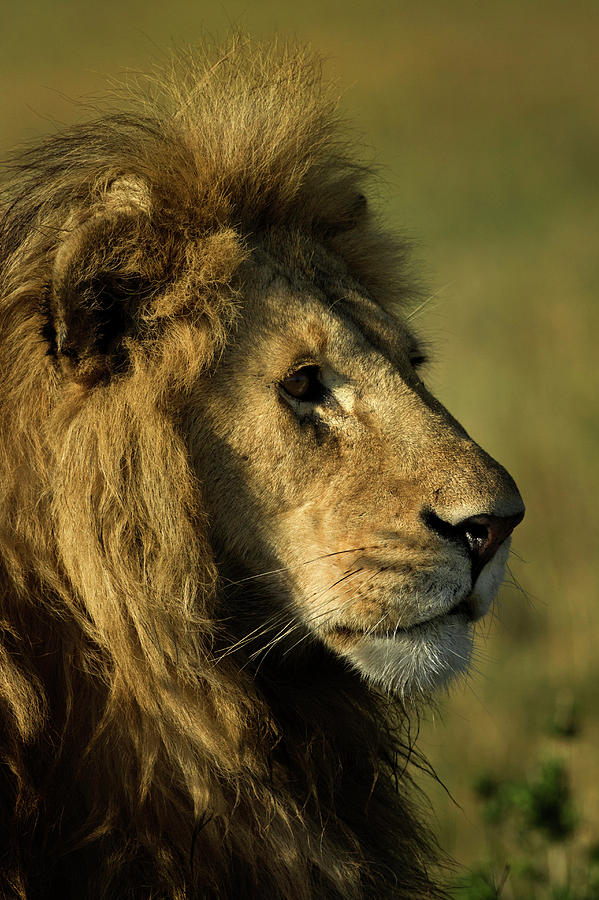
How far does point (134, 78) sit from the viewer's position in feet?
10.9

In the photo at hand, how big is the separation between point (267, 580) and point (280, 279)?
0.75 meters

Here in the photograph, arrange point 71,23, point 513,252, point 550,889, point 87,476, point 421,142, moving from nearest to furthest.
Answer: point 87,476, point 550,889, point 513,252, point 421,142, point 71,23

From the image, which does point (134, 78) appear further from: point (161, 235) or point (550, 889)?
point (550, 889)

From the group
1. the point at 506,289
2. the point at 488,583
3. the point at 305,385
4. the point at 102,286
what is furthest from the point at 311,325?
the point at 506,289

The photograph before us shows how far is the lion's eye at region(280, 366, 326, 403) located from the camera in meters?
2.78

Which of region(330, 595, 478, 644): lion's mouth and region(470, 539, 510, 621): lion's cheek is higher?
region(470, 539, 510, 621): lion's cheek

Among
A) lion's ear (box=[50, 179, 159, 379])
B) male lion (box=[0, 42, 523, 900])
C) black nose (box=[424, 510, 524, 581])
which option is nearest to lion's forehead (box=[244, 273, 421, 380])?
male lion (box=[0, 42, 523, 900])

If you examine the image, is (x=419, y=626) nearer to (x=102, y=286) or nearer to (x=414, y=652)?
(x=414, y=652)

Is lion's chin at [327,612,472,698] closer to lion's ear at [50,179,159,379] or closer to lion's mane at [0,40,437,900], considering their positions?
lion's mane at [0,40,437,900]

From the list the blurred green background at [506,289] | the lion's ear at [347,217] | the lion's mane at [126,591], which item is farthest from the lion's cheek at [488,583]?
the lion's ear at [347,217]

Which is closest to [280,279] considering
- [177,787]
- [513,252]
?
[177,787]

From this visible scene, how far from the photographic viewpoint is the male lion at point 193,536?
2584 mm

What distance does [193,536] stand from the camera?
8.67ft

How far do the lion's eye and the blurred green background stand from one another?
86 centimetres
